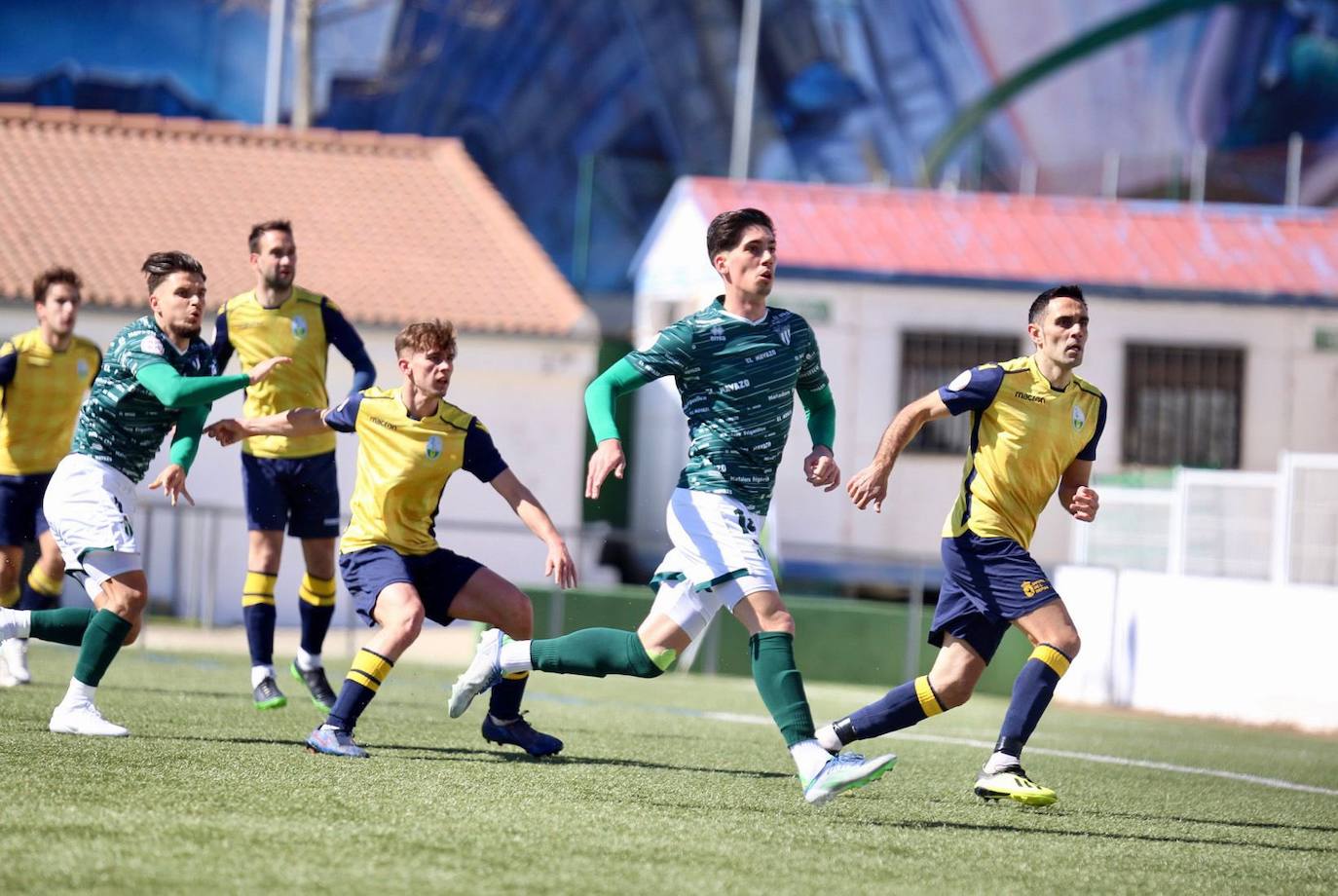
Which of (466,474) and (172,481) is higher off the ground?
(466,474)

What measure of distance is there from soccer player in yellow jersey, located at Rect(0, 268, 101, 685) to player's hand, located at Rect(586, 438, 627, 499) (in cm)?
427

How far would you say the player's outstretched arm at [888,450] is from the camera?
6.83 m

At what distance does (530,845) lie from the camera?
550 centimetres

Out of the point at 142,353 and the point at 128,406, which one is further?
the point at 128,406

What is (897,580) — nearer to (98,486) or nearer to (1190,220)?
(1190,220)

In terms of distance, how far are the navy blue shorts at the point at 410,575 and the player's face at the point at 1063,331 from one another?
2.45 meters

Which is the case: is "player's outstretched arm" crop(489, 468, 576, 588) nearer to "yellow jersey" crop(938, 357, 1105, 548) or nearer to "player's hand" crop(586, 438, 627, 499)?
"player's hand" crop(586, 438, 627, 499)

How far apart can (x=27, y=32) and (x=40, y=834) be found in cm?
3701

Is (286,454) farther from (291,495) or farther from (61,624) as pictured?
(61,624)

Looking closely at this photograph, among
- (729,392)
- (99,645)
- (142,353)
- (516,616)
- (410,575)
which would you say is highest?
(142,353)

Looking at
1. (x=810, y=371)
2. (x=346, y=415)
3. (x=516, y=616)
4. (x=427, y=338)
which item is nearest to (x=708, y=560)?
(x=810, y=371)

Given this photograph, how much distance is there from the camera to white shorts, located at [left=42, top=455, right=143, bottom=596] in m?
7.68

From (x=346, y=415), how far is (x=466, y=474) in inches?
589

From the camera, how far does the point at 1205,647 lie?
49.7 ft
